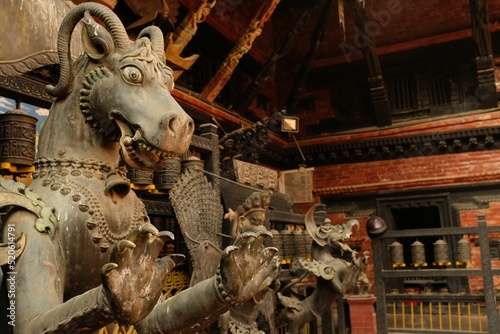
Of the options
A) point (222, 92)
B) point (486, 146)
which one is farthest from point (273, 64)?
point (486, 146)

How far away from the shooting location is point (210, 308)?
1123 millimetres

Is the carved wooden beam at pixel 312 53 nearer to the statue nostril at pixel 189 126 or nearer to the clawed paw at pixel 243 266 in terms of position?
the statue nostril at pixel 189 126

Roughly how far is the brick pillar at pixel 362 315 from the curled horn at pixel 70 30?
4.41 m

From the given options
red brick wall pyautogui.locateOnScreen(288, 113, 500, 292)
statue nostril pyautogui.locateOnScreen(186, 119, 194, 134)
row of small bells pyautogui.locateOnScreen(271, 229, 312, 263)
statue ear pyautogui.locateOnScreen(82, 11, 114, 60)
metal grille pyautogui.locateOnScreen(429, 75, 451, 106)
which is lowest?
row of small bells pyautogui.locateOnScreen(271, 229, 312, 263)

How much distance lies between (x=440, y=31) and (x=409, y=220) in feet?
13.9

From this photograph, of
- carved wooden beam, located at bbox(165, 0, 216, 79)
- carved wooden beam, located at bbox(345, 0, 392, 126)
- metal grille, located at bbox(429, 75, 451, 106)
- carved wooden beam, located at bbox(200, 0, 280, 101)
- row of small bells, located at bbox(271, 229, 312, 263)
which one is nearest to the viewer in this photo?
row of small bells, located at bbox(271, 229, 312, 263)

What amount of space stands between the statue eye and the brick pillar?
4412mm

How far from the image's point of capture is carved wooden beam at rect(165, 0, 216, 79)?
563cm

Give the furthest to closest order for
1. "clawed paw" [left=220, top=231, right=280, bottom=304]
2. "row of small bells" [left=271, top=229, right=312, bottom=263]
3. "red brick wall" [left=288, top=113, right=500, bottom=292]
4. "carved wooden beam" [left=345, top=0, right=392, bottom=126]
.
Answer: "red brick wall" [left=288, top=113, right=500, bottom=292] < "carved wooden beam" [left=345, top=0, right=392, bottom=126] < "row of small bells" [left=271, top=229, right=312, bottom=263] < "clawed paw" [left=220, top=231, right=280, bottom=304]

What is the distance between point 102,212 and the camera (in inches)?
54.7

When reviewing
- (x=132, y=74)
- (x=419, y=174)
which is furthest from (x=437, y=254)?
(x=132, y=74)

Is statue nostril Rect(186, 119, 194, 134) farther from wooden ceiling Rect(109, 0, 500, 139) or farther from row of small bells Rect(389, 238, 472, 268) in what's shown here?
wooden ceiling Rect(109, 0, 500, 139)

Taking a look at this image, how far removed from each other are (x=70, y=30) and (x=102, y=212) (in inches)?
23.3

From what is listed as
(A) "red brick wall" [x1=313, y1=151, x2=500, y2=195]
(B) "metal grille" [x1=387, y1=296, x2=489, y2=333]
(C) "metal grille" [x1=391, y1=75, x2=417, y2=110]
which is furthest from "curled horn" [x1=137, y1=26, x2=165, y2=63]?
(C) "metal grille" [x1=391, y1=75, x2=417, y2=110]
